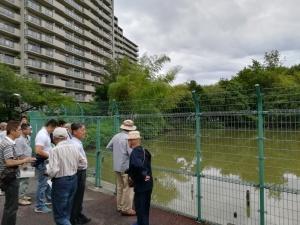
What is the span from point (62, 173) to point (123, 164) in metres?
1.61

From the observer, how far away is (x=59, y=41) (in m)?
56.1

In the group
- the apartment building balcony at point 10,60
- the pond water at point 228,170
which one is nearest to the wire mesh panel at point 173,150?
the pond water at point 228,170

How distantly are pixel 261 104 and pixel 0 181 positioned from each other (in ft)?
11.6

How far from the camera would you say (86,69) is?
66312mm

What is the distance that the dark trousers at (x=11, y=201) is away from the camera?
4886 millimetres

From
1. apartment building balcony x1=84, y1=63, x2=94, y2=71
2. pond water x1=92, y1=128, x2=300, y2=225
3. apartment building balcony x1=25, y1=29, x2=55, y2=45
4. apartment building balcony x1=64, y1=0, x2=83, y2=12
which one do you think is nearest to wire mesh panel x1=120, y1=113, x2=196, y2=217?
pond water x1=92, y1=128, x2=300, y2=225

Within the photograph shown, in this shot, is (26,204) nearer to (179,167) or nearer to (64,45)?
(179,167)

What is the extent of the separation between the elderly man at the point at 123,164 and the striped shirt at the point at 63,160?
1344 mm

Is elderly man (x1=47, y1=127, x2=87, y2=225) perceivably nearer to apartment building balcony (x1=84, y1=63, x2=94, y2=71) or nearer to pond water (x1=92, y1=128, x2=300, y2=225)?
pond water (x1=92, y1=128, x2=300, y2=225)

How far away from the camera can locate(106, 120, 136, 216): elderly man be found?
623 cm

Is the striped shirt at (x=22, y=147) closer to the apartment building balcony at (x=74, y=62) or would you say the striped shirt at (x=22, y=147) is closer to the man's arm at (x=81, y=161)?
the man's arm at (x=81, y=161)

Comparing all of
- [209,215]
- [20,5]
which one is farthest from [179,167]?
[20,5]

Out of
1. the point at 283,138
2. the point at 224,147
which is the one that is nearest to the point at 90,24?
the point at 224,147

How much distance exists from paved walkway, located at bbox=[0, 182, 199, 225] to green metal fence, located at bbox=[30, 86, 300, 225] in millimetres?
326
